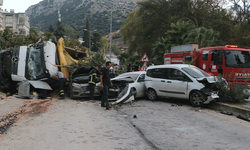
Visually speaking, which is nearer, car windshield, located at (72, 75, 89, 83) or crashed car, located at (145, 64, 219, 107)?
crashed car, located at (145, 64, 219, 107)

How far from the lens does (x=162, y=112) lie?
25.2 feet

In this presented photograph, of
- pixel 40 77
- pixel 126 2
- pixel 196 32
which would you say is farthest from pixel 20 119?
pixel 126 2

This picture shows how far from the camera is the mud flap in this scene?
30.1ft

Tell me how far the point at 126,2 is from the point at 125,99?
17676 cm

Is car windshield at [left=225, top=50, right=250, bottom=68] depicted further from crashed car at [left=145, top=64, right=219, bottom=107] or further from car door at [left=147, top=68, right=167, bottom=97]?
car door at [left=147, top=68, right=167, bottom=97]

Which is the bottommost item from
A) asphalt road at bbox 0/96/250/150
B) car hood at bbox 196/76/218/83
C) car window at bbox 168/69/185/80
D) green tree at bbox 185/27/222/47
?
asphalt road at bbox 0/96/250/150

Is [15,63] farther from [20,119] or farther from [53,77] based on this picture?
[20,119]

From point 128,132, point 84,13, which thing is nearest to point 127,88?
point 128,132

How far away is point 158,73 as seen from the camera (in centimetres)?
987

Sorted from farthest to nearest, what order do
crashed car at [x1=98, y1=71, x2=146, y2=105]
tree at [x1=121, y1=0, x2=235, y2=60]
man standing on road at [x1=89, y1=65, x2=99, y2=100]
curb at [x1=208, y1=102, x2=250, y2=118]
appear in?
tree at [x1=121, y1=0, x2=235, y2=60], man standing on road at [x1=89, y1=65, x2=99, y2=100], crashed car at [x1=98, y1=71, x2=146, y2=105], curb at [x1=208, y1=102, x2=250, y2=118]

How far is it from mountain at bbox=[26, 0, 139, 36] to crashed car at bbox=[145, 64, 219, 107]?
10900 centimetres

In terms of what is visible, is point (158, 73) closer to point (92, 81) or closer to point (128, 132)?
point (92, 81)

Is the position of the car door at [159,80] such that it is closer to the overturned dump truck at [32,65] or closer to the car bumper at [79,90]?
the car bumper at [79,90]

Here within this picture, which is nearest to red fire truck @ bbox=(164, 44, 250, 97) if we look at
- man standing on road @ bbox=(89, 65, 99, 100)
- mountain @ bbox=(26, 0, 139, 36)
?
man standing on road @ bbox=(89, 65, 99, 100)
